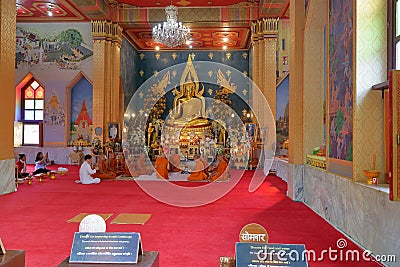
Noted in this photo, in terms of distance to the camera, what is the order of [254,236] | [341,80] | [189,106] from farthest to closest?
[189,106], [341,80], [254,236]

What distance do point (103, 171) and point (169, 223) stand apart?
250 inches

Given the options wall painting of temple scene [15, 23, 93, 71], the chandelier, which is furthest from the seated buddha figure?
the chandelier

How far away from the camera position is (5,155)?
7387 mm

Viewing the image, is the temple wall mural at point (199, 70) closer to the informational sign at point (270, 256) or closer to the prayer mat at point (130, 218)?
the prayer mat at point (130, 218)

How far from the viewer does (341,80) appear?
4.96 metres

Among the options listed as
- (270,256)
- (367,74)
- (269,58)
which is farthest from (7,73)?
(269,58)

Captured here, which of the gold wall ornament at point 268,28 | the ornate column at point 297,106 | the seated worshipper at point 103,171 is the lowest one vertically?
the seated worshipper at point 103,171

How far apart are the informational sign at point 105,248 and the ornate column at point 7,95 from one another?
595cm

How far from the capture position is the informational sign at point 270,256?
187cm

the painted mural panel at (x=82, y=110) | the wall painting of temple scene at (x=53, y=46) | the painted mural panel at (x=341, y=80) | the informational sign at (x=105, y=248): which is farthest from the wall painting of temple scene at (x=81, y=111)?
the informational sign at (x=105, y=248)

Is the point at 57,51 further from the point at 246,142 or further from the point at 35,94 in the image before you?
the point at 246,142

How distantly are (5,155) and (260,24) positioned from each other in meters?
9.08

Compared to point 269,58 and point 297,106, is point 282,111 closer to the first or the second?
point 269,58

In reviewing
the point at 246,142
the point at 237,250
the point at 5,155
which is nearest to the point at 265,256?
the point at 237,250
